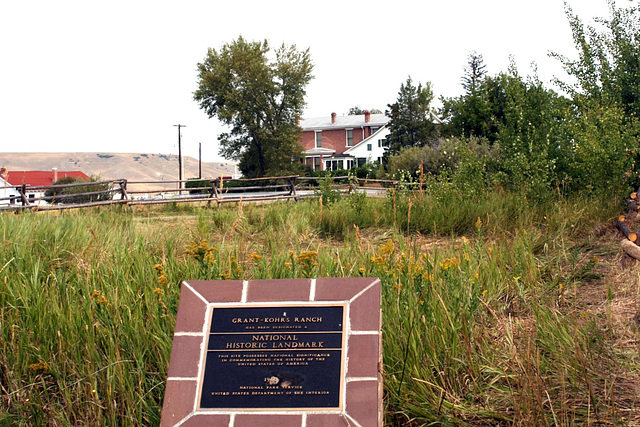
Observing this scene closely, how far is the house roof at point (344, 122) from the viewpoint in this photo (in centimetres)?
6397

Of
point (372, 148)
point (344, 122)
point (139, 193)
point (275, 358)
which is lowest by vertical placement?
point (275, 358)

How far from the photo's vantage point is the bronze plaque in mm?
3076

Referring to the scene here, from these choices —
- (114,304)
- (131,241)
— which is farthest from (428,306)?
(131,241)

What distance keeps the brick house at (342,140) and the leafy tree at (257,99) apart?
13.1 metres

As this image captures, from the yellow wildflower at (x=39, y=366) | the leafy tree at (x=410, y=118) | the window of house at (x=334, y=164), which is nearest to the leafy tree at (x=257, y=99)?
the leafy tree at (x=410, y=118)

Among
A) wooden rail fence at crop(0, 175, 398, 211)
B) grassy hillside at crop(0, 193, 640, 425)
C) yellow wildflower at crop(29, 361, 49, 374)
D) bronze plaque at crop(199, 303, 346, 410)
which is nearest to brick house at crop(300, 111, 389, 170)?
wooden rail fence at crop(0, 175, 398, 211)

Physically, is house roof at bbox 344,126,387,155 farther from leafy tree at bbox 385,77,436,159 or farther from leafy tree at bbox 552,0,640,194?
leafy tree at bbox 552,0,640,194

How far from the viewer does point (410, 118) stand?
49312 millimetres

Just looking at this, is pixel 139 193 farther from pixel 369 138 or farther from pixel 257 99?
pixel 369 138

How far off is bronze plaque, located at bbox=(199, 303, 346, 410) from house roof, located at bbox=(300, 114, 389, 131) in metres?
60.0

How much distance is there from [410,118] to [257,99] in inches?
486

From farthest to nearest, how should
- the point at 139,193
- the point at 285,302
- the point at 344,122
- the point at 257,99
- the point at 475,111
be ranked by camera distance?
the point at 344,122
the point at 257,99
the point at 475,111
the point at 139,193
the point at 285,302

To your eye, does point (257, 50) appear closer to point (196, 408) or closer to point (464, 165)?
point (464, 165)

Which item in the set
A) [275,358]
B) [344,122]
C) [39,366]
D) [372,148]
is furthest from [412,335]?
[344,122]
